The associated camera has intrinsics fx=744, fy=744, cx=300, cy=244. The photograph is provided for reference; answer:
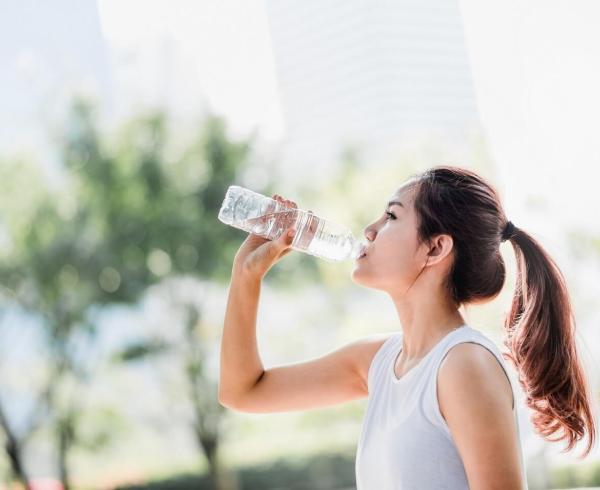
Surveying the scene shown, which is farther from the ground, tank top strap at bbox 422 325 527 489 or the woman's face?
the woman's face

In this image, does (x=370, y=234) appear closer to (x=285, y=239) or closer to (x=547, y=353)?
(x=285, y=239)

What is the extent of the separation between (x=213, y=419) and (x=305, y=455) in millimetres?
745

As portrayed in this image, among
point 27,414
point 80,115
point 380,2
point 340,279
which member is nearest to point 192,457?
point 27,414

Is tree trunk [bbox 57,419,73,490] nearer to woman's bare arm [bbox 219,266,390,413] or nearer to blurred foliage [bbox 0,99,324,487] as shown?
blurred foliage [bbox 0,99,324,487]

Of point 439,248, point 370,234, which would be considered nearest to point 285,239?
point 370,234

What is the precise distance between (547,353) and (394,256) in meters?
0.27

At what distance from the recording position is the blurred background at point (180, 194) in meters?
5.43

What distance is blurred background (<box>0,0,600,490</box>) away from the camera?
5.43 metres

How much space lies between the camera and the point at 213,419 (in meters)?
5.61

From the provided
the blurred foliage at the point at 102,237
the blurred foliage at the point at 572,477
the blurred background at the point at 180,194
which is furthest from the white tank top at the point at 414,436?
the blurred foliage at the point at 102,237

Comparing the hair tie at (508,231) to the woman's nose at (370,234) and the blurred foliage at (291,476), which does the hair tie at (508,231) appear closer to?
the woman's nose at (370,234)

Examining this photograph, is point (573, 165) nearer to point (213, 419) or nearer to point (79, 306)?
point (213, 419)

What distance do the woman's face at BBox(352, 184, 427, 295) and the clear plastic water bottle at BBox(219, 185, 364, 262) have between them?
0.15 m

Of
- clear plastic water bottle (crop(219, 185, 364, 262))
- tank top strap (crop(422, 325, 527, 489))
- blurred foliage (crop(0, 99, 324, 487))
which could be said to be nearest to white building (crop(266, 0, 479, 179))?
blurred foliage (crop(0, 99, 324, 487))
